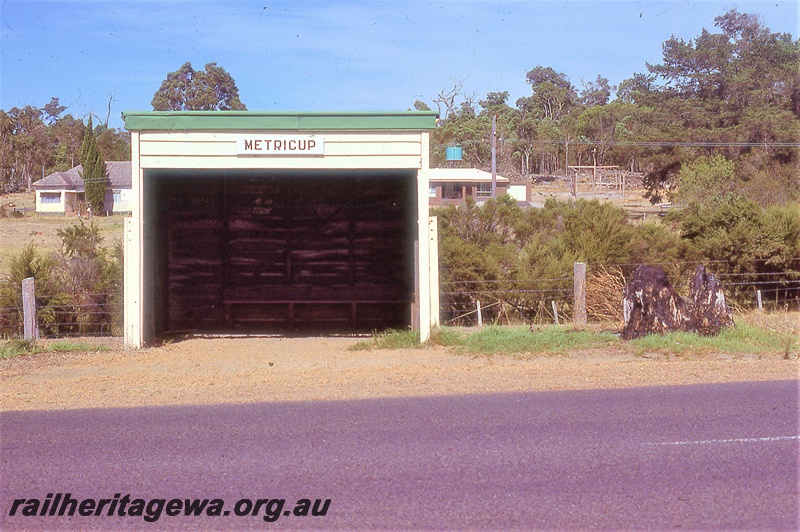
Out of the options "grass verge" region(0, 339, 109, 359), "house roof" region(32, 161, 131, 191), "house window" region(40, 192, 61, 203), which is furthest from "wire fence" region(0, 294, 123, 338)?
"house window" region(40, 192, 61, 203)

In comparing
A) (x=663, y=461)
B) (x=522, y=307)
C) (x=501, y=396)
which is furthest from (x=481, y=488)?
(x=522, y=307)

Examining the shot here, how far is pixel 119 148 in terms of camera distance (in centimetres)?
6500

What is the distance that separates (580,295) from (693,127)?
41590mm

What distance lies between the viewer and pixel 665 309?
13031mm

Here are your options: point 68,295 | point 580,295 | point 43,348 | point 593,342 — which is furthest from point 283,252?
point 593,342

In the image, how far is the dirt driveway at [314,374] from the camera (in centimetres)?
943

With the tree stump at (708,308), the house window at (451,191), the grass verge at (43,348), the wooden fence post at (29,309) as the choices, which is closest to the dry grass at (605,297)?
the tree stump at (708,308)

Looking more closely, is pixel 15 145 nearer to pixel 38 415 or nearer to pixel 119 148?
pixel 119 148

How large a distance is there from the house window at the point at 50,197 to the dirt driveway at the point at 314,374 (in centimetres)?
4612

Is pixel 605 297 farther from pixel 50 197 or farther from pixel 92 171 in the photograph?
pixel 50 197

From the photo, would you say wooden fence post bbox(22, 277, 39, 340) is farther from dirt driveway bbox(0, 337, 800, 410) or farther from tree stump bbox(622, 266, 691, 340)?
tree stump bbox(622, 266, 691, 340)

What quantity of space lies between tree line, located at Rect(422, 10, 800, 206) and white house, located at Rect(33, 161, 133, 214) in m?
20.9

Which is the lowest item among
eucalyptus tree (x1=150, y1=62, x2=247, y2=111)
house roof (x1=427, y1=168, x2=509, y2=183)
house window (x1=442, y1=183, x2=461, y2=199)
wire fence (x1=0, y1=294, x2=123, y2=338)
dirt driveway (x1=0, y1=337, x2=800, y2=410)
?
dirt driveway (x1=0, y1=337, x2=800, y2=410)

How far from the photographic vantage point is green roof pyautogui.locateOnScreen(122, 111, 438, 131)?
43.1 feet
